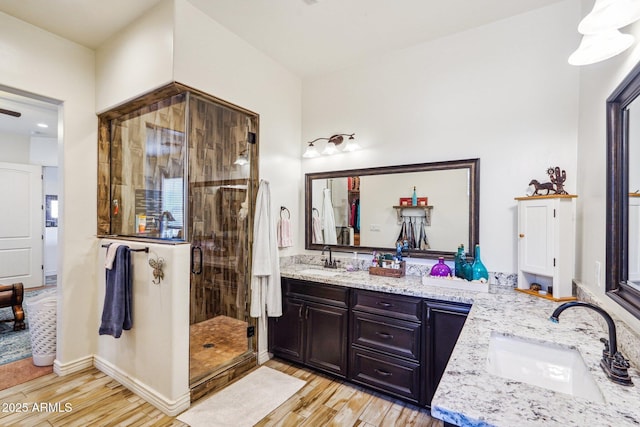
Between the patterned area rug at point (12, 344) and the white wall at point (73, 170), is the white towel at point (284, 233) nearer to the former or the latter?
the white wall at point (73, 170)

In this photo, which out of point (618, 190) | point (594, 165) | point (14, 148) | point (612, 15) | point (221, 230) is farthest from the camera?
point (14, 148)

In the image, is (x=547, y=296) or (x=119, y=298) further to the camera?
(x=119, y=298)

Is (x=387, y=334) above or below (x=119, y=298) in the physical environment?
below

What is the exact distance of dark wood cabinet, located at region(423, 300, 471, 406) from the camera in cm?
203

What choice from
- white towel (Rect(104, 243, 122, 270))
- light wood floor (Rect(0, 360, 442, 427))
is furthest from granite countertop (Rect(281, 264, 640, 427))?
white towel (Rect(104, 243, 122, 270))

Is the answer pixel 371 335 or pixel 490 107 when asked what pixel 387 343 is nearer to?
pixel 371 335

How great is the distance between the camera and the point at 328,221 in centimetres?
327

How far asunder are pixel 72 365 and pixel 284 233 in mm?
2221

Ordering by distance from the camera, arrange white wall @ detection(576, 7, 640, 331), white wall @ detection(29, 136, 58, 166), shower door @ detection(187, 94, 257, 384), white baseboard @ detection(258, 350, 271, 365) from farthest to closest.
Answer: white wall @ detection(29, 136, 58, 166)
white baseboard @ detection(258, 350, 271, 365)
shower door @ detection(187, 94, 257, 384)
white wall @ detection(576, 7, 640, 331)

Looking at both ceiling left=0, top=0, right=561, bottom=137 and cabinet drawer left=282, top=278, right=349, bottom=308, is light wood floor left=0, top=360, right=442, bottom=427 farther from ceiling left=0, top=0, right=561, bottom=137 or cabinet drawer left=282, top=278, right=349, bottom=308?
ceiling left=0, top=0, right=561, bottom=137

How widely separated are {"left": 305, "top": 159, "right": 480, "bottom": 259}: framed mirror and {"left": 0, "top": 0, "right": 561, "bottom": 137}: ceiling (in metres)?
1.13

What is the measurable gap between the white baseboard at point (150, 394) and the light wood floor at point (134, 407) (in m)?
0.04

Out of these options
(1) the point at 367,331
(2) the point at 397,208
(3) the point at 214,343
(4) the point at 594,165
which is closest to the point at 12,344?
(3) the point at 214,343

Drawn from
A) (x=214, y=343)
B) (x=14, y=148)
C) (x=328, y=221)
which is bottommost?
(x=214, y=343)
